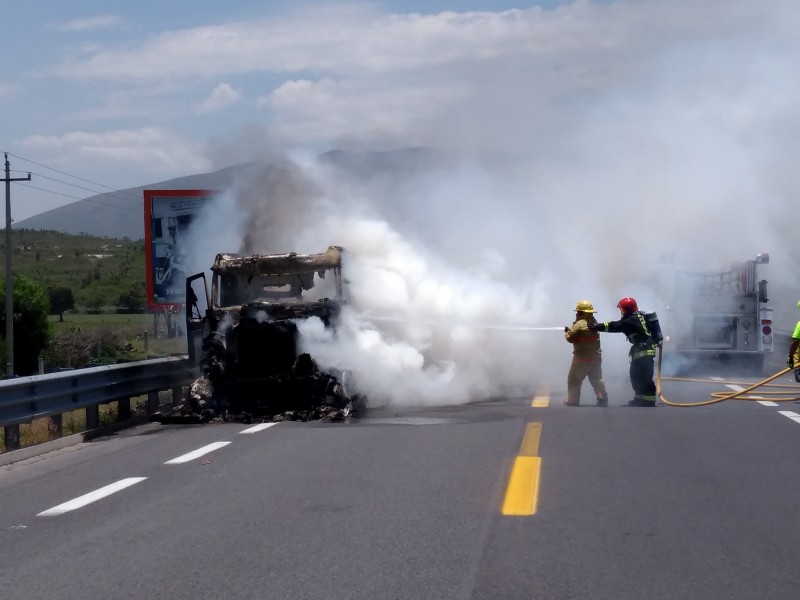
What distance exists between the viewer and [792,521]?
24.4 feet

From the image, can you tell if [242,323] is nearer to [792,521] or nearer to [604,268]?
[792,521]

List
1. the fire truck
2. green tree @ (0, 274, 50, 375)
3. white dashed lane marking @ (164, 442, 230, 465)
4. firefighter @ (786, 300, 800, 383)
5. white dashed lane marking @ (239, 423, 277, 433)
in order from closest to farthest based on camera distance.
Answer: white dashed lane marking @ (164, 442, 230, 465)
white dashed lane marking @ (239, 423, 277, 433)
firefighter @ (786, 300, 800, 383)
the fire truck
green tree @ (0, 274, 50, 375)

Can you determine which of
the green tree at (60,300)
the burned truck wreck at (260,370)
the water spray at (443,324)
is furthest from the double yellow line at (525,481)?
the green tree at (60,300)

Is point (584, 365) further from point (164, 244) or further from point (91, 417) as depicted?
point (164, 244)

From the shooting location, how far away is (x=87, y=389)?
13375 millimetres

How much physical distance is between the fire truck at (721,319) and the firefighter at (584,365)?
25.0 feet

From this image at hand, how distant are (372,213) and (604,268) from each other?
49.6ft

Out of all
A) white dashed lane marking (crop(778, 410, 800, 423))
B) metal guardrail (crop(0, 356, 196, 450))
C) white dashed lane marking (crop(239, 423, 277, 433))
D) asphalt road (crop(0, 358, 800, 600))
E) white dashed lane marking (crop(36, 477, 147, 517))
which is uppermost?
metal guardrail (crop(0, 356, 196, 450))

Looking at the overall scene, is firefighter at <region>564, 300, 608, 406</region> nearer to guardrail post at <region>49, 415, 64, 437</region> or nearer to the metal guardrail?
the metal guardrail

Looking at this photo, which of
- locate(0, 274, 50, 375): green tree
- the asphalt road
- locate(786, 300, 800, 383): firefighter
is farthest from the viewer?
locate(0, 274, 50, 375): green tree

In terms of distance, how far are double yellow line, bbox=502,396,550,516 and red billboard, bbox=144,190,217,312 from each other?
1885cm

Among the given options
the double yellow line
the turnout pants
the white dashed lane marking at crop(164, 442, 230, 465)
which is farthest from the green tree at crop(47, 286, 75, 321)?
the double yellow line

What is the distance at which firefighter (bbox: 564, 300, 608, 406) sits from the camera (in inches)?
622

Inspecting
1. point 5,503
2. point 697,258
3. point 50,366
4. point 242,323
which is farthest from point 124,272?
point 5,503
